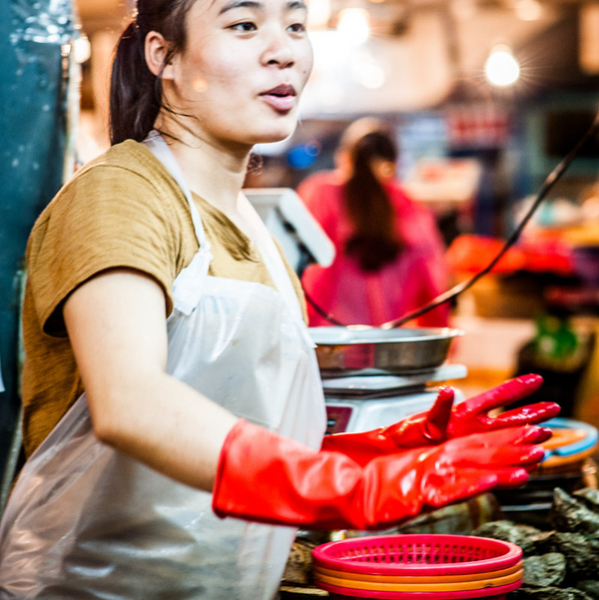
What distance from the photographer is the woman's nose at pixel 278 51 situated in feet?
4.15

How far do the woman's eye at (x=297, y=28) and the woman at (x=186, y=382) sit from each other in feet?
0.04

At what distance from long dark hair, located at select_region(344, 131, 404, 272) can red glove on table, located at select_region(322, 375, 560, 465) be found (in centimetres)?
240

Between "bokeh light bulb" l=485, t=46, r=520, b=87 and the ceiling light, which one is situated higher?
the ceiling light

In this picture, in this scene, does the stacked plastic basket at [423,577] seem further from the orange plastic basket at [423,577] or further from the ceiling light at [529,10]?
the ceiling light at [529,10]

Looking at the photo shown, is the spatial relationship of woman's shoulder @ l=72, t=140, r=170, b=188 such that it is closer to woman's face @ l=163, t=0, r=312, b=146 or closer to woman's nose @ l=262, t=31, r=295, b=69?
woman's face @ l=163, t=0, r=312, b=146

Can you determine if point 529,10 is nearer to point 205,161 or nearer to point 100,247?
point 205,161

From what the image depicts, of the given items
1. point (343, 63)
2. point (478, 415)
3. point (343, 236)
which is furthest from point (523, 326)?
point (478, 415)

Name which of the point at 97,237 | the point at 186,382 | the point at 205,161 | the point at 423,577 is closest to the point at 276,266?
the point at 205,161

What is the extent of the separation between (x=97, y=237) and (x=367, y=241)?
2.77m

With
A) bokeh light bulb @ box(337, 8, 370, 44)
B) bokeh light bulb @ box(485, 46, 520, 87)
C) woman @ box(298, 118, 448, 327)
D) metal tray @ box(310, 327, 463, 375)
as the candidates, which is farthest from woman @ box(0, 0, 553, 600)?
bokeh light bulb @ box(337, 8, 370, 44)

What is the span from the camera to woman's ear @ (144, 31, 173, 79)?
1327 millimetres

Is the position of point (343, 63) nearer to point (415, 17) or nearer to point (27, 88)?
point (415, 17)

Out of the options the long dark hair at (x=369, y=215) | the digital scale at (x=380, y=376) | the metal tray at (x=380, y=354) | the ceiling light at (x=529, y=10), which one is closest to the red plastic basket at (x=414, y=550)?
the digital scale at (x=380, y=376)

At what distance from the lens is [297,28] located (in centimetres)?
135
